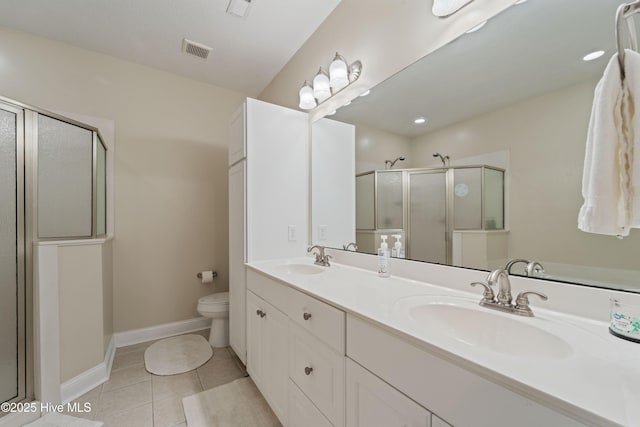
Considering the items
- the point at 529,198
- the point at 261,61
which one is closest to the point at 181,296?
the point at 261,61

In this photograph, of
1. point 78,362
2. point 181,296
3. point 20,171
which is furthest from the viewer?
point 181,296

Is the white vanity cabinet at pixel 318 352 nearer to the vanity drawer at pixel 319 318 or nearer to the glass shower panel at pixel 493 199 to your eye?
the vanity drawer at pixel 319 318

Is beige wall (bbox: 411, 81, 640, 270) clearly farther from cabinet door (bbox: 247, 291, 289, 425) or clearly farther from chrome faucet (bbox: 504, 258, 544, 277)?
cabinet door (bbox: 247, 291, 289, 425)

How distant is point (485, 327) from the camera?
2.72 ft

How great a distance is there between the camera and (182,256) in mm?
2572

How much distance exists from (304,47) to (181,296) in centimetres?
256

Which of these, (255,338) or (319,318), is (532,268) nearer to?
(319,318)

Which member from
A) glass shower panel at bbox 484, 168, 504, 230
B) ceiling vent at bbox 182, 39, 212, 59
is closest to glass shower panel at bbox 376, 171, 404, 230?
glass shower panel at bbox 484, 168, 504, 230

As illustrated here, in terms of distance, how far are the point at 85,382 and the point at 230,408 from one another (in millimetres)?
990

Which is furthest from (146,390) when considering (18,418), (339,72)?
(339,72)

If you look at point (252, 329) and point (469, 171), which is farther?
point (252, 329)

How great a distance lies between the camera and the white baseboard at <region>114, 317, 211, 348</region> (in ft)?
7.47

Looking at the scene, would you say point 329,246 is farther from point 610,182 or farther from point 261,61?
point 261,61

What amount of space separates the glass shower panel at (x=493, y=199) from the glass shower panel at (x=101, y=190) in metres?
2.45
